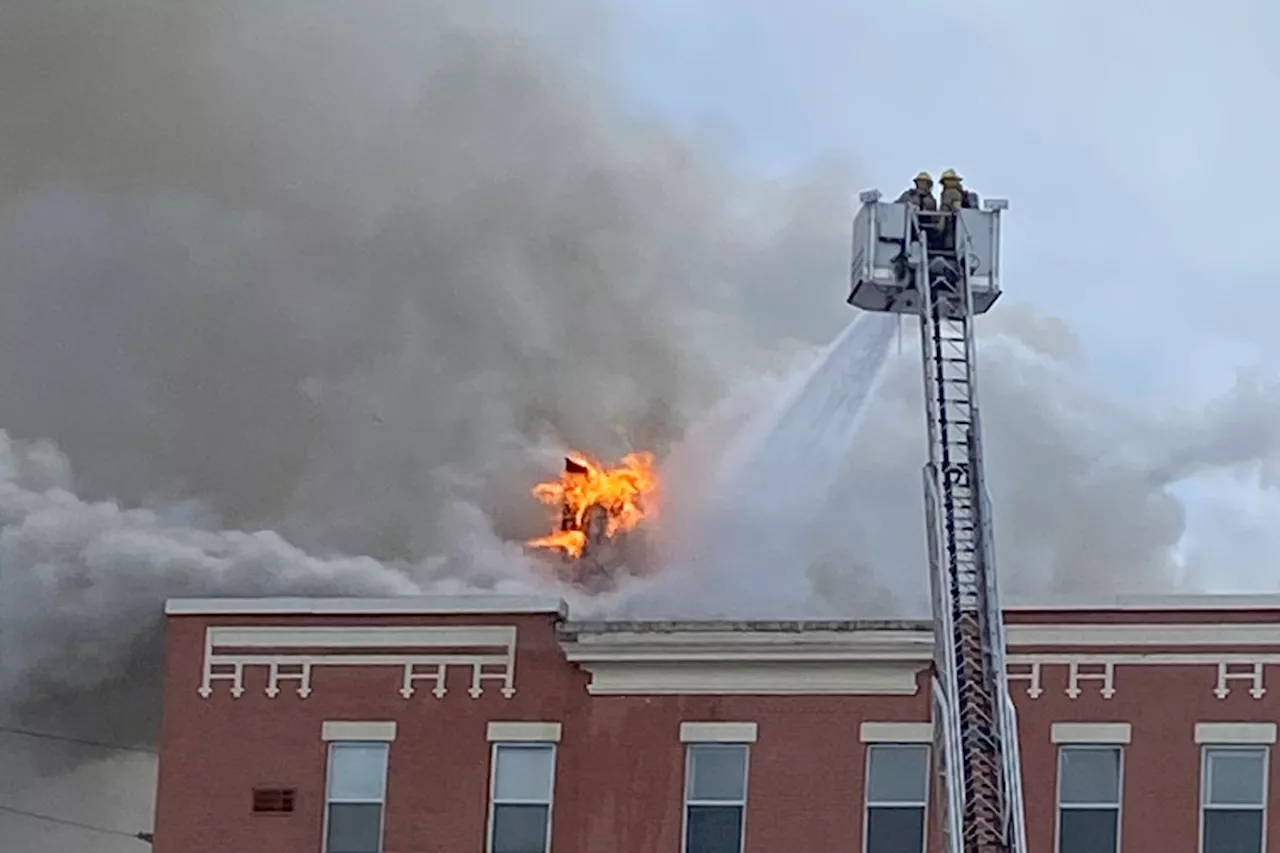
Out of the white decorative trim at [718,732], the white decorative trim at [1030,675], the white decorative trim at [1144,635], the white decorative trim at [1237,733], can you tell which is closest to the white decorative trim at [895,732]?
the white decorative trim at [1030,675]

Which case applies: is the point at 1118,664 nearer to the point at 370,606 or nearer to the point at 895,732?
the point at 895,732

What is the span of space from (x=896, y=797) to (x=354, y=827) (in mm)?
5191

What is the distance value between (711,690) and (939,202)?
5981mm

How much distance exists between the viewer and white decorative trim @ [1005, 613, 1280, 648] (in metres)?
27.8

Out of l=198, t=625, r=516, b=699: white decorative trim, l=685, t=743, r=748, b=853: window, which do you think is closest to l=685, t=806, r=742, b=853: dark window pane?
l=685, t=743, r=748, b=853: window

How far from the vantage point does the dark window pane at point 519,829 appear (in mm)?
28844

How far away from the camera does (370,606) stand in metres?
29.5

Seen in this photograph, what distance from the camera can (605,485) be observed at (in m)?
39.7

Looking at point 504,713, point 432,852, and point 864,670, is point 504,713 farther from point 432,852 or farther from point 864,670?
point 864,670

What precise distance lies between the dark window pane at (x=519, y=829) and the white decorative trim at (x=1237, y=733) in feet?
20.4

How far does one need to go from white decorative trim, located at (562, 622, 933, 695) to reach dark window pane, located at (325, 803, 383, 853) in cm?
240

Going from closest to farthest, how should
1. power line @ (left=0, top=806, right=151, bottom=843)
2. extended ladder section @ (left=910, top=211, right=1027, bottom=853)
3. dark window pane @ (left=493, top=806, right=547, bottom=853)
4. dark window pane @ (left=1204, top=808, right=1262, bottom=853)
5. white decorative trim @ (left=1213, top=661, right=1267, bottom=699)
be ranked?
extended ladder section @ (left=910, top=211, right=1027, bottom=853) → dark window pane @ (left=1204, top=808, right=1262, bottom=853) → white decorative trim @ (left=1213, top=661, right=1267, bottom=699) → dark window pane @ (left=493, top=806, right=547, bottom=853) → power line @ (left=0, top=806, right=151, bottom=843)

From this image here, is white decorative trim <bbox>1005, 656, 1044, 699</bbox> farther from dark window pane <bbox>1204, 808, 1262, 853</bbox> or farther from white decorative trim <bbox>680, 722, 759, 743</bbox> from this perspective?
white decorative trim <bbox>680, 722, 759, 743</bbox>

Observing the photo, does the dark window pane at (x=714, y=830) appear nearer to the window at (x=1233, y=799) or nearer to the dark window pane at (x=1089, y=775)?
the dark window pane at (x=1089, y=775)
